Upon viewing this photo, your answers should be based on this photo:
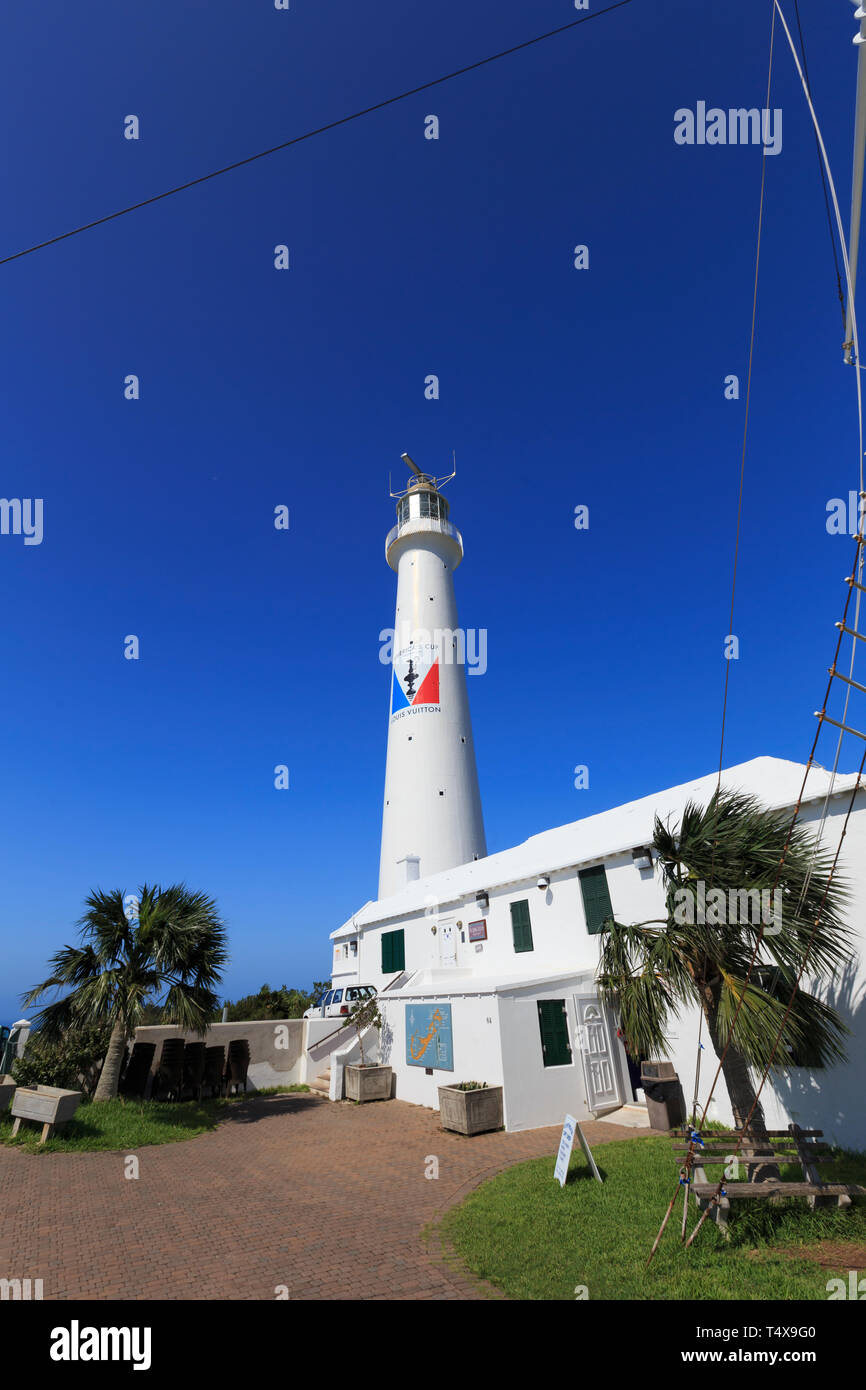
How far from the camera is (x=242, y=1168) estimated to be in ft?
34.6

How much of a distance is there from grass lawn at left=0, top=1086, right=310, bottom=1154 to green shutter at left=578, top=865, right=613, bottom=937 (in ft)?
33.5

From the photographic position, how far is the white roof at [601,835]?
12898mm

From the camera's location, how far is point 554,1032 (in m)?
14.0

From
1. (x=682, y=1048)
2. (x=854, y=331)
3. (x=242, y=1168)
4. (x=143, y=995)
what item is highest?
(x=854, y=331)

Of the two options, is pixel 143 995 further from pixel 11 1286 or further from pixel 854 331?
pixel 854 331

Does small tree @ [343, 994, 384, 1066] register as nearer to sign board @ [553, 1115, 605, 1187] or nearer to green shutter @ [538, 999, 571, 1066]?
green shutter @ [538, 999, 571, 1066]

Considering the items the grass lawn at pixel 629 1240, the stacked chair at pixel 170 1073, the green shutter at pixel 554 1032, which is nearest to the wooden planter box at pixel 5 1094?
the stacked chair at pixel 170 1073

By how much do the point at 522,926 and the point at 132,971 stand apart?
10458 mm

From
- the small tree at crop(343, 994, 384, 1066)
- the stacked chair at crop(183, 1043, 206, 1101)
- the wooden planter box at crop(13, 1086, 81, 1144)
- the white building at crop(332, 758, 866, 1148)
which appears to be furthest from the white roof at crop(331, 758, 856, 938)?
the wooden planter box at crop(13, 1086, 81, 1144)

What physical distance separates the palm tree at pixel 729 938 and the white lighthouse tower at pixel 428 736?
59.0 ft

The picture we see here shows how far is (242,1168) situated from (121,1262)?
4531 millimetres

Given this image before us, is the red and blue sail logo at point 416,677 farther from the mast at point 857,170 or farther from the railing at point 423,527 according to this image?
the mast at point 857,170

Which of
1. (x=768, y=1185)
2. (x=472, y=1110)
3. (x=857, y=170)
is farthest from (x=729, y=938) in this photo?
(x=857, y=170)
